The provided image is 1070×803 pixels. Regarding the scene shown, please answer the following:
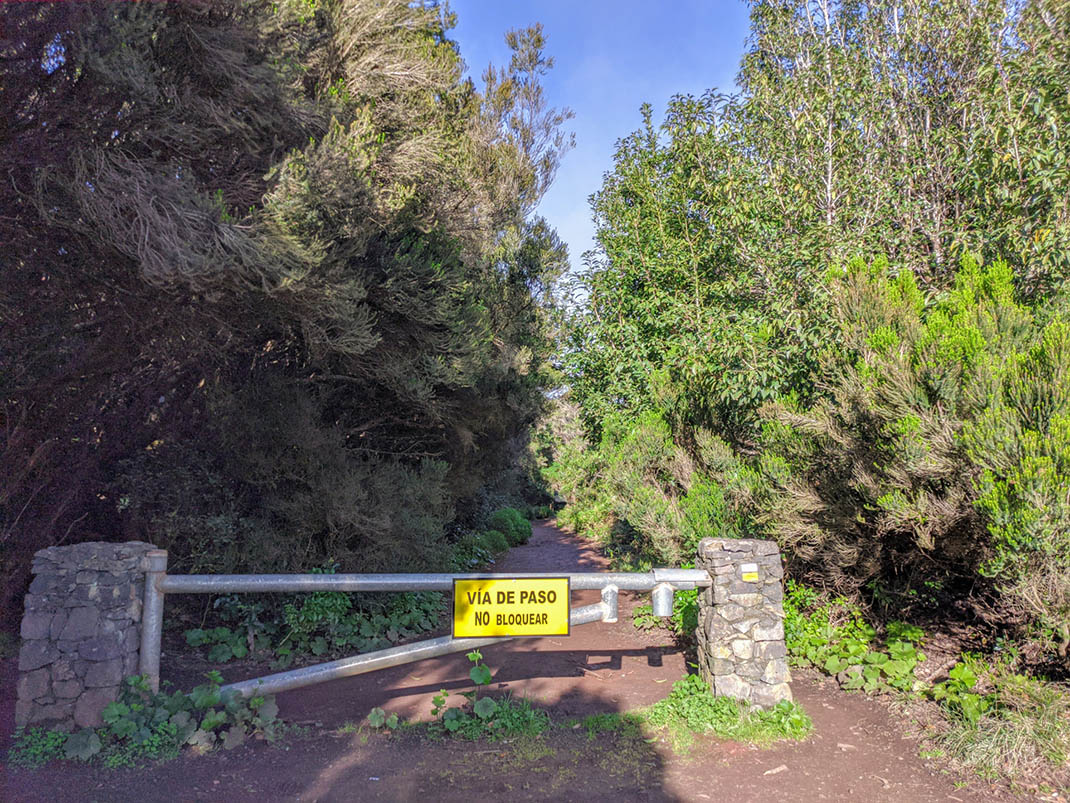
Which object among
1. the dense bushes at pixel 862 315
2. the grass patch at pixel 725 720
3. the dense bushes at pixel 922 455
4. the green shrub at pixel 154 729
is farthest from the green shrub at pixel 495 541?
the green shrub at pixel 154 729

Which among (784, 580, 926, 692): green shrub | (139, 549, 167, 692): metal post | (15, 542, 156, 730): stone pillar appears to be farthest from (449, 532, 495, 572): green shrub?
(15, 542, 156, 730): stone pillar

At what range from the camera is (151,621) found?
4625 millimetres

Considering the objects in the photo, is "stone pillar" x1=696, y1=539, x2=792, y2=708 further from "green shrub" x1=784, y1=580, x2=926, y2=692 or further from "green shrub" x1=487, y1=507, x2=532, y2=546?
"green shrub" x1=487, y1=507, x2=532, y2=546

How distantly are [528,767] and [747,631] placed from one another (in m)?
1.83

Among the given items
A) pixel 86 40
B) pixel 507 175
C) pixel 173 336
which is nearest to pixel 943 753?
pixel 173 336

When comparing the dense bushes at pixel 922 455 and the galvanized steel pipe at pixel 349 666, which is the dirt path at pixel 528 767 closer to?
the galvanized steel pipe at pixel 349 666

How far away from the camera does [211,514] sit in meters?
7.00

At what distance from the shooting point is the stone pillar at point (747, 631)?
497 cm

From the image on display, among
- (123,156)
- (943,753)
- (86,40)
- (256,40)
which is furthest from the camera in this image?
(256,40)

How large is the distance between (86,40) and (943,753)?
752cm

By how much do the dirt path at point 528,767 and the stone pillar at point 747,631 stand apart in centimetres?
42

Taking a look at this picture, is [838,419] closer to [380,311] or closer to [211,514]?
[380,311]

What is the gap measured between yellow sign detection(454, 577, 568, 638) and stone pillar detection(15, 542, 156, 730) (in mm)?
2181

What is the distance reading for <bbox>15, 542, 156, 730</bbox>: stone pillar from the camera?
4355 millimetres
